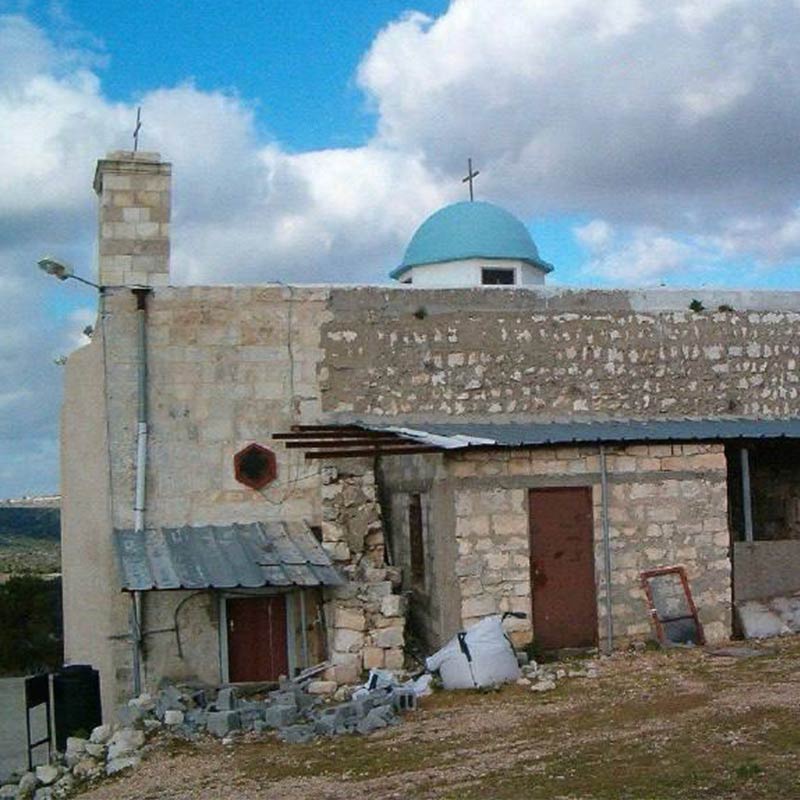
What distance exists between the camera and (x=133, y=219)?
47.1 feet

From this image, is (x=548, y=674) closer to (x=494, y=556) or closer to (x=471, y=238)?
→ (x=494, y=556)

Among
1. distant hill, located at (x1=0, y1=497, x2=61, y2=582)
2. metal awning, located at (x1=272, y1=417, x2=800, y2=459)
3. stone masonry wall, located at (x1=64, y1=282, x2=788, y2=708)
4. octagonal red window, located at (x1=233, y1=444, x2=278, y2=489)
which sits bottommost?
distant hill, located at (x1=0, y1=497, x2=61, y2=582)

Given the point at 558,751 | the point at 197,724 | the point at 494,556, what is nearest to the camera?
the point at 558,751

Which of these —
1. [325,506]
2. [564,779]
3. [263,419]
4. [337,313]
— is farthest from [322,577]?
[564,779]

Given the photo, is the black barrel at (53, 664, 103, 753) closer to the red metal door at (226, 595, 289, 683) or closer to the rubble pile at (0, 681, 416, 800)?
the rubble pile at (0, 681, 416, 800)

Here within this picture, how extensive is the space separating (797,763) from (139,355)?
346 inches

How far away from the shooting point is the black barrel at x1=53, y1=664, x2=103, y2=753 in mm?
12648

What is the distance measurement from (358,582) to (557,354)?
3928 millimetres

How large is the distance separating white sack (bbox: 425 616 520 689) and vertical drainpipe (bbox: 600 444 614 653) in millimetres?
1572

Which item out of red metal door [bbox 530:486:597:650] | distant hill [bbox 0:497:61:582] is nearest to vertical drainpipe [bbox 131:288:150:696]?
red metal door [bbox 530:486:597:650]

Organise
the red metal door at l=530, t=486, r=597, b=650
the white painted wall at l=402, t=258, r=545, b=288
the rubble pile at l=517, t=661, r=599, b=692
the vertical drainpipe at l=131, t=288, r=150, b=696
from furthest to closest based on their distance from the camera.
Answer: the white painted wall at l=402, t=258, r=545, b=288 < the vertical drainpipe at l=131, t=288, r=150, b=696 < the red metal door at l=530, t=486, r=597, b=650 < the rubble pile at l=517, t=661, r=599, b=692

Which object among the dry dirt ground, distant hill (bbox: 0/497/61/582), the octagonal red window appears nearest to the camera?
the dry dirt ground

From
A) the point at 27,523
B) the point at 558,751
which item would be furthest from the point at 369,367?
the point at 27,523

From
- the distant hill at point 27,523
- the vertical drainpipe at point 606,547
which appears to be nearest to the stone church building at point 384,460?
the vertical drainpipe at point 606,547
